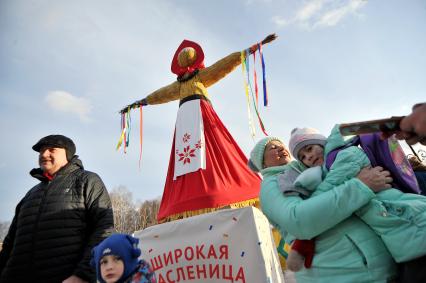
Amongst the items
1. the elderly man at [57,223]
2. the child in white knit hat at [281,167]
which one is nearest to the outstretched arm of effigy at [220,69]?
the elderly man at [57,223]

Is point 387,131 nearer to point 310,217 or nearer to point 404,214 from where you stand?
point 404,214

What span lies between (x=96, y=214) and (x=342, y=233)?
1773 millimetres

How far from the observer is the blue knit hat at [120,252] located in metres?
2.00

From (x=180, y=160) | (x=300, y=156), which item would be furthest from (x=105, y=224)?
(x=180, y=160)

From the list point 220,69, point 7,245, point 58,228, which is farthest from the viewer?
point 220,69

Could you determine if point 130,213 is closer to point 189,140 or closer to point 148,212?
point 148,212

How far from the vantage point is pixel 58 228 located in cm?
229

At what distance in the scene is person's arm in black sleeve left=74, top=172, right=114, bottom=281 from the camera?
228 cm

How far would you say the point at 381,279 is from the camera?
1245mm

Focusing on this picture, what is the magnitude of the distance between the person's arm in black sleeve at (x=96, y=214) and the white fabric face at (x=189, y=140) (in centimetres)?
187

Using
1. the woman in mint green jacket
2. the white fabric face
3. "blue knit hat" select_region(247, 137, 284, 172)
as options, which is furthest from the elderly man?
the white fabric face

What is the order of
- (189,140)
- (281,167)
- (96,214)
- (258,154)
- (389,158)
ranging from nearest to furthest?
(389,158)
(281,167)
(258,154)
(96,214)
(189,140)

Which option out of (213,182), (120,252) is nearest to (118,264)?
(120,252)

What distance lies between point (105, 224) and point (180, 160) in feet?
7.23
